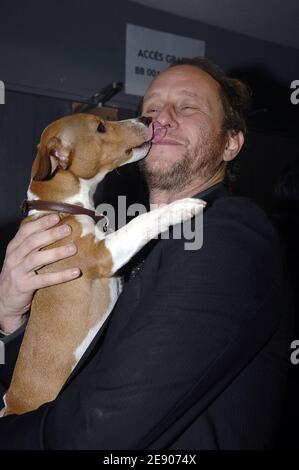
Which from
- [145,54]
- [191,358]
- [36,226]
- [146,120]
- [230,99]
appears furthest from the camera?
[145,54]

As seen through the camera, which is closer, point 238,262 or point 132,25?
point 238,262

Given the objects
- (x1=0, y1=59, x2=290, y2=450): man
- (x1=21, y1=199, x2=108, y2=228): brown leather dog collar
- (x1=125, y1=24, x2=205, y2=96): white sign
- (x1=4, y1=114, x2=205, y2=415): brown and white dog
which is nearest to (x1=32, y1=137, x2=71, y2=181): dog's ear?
(x1=4, y1=114, x2=205, y2=415): brown and white dog

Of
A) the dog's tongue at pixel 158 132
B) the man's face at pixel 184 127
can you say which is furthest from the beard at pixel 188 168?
the dog's tongue at pixel 158 132

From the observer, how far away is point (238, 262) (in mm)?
1127

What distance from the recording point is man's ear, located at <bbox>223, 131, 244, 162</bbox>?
219 centimetres

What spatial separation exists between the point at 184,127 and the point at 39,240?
2.76ft

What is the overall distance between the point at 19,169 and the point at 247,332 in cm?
328

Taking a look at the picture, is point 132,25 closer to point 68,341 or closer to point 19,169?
point 19,169

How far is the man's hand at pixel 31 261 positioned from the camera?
5.62ft

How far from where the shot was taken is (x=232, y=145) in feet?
7.27

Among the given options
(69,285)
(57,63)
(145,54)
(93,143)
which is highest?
(145,54)

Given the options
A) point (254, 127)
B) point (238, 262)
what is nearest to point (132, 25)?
point (254, 127)

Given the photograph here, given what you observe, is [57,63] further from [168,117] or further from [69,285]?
[69,285]

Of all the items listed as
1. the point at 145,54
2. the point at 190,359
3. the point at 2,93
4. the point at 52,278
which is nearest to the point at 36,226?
the point at 52,278
